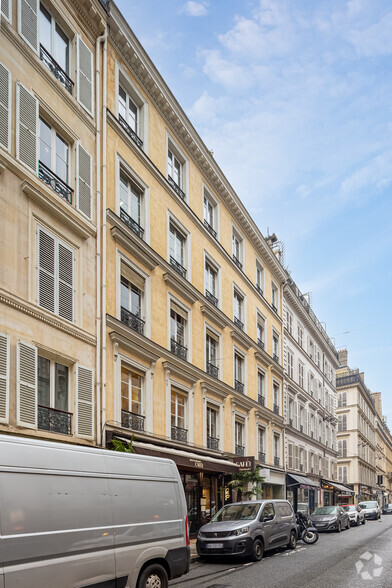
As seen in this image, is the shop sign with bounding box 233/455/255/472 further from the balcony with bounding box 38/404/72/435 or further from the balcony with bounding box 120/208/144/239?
the balcony with bounding box 38/404/72/435

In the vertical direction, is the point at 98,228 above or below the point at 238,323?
above

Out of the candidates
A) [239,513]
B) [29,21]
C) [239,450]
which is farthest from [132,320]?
[239,450]

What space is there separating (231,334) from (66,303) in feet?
44.3

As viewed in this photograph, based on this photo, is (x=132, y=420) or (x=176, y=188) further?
(x=176, y=188)

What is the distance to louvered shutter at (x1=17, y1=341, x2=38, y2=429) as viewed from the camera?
12.7 metres

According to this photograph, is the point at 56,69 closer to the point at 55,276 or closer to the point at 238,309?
the point at 55,276

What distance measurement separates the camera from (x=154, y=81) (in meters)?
20.9

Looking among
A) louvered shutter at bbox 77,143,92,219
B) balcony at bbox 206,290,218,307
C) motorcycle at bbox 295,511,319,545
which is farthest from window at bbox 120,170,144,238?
motorcycle at bbox 295,511,319,545

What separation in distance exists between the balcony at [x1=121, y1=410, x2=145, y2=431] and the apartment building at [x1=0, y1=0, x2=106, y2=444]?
1.94 m

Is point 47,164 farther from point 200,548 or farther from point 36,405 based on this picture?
point 200,548

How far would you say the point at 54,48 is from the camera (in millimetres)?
15977

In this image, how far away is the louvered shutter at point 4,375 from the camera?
40.0 ft

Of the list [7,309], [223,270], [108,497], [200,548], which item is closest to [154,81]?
[223,270]

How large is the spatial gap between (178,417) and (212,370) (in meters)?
3.90
